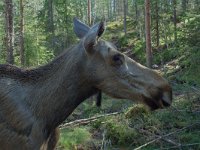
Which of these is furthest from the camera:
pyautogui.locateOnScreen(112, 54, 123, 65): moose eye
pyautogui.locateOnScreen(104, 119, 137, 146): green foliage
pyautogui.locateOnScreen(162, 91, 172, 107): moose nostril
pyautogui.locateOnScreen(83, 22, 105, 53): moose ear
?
pyautogui.locateOnScreen(104, 119, 137, 146): green foliage

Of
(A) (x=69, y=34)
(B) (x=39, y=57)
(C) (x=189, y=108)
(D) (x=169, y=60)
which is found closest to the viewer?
(C) (x=189, y=108)

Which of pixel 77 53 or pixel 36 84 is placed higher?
pixel 77 53

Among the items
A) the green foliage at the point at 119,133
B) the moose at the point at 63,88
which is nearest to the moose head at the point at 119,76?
the moose at the point at 63,88

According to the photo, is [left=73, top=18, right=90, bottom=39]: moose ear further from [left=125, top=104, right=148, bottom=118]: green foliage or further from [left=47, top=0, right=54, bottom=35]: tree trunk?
[left=47, top=0, right=54, bottom=35]: tree trunk

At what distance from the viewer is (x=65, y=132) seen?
33.7ft

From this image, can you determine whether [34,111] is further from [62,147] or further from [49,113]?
[62,147]

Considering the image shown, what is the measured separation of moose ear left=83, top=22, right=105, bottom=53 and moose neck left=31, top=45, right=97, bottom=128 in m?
0.19

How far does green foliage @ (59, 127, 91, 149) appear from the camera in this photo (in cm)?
971

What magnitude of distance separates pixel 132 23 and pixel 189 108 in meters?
56.0

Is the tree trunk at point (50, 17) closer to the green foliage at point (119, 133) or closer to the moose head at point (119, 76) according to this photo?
the green foliage at point (119, 133)

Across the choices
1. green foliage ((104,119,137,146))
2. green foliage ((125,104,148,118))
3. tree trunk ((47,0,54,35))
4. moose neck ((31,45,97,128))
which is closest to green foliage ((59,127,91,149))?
green foliage ((104,119,137,146))

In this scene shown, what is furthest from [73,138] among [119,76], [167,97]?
[167,97]

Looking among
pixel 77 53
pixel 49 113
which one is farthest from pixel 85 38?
pixel 49 113

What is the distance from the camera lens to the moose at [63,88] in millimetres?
4922
